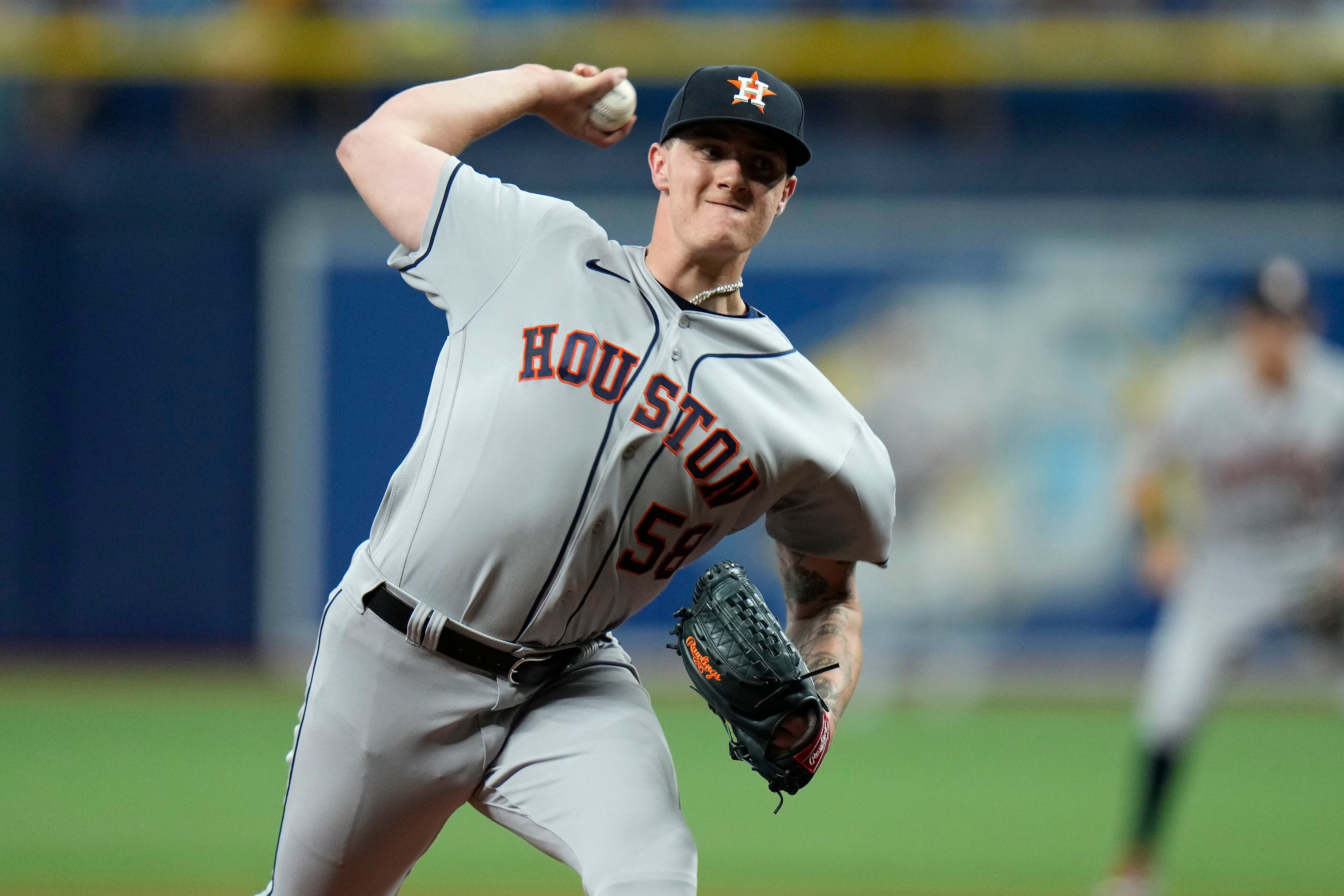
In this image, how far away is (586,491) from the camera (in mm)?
2979

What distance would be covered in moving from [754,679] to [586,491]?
470 millimetres

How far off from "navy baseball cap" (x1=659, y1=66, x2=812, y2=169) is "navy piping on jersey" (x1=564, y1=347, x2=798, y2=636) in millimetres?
425

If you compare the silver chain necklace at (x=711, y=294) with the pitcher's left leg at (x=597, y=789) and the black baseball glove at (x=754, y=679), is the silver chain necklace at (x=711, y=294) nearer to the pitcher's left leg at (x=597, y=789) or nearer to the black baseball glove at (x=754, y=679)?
the black baseball glove at (x=754, y=679)

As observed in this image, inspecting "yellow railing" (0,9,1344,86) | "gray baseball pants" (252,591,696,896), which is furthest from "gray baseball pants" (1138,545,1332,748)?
"yellow railing" (0,9,1344,86)

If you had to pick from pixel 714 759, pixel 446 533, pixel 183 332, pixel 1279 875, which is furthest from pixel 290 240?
pixel 446 533

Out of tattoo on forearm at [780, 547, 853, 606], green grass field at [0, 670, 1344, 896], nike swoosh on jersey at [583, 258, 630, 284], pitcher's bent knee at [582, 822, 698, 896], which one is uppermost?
nike swoosh on jersey at [583, 258, 630, 284]

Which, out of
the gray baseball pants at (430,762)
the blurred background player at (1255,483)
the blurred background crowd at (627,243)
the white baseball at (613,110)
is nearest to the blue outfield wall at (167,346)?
the blurred background crowd at (627,243)

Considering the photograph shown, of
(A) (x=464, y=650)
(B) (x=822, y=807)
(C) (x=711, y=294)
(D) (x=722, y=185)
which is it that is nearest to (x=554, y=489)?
(A) (x=464, y=650)

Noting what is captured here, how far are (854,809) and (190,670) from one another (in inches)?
234

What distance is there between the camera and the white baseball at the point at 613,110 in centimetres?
339

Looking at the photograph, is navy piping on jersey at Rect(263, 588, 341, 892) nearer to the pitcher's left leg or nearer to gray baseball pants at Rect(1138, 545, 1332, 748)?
the pitcher's left leg

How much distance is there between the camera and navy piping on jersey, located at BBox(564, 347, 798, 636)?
118 inches

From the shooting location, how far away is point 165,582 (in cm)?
1148

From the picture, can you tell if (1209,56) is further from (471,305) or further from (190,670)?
(471,305)
